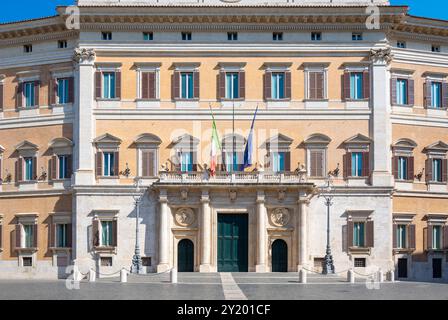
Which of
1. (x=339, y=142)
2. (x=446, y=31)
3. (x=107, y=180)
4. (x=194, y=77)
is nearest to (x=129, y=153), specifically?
(x=107, y=180)

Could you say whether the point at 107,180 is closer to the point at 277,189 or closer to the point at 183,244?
the point at 183,244

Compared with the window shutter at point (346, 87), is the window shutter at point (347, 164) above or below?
below

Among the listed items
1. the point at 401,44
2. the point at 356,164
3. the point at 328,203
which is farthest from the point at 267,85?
the point at 401,44

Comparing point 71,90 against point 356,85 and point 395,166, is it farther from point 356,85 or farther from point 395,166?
point 395,166

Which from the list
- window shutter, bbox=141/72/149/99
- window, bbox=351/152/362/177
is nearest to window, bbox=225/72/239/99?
window shutter, bbox=141/72/149/99

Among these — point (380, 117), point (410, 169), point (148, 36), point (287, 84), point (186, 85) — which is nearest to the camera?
point (380, 117)

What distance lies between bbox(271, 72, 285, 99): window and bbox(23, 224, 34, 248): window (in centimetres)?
1611

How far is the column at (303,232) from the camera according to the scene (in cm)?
5300

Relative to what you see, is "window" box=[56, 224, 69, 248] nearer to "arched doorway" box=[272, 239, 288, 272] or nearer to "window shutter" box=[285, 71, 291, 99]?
"arched doorway" box=[272, 239, 288, 272]

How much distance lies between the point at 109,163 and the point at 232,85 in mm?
8363

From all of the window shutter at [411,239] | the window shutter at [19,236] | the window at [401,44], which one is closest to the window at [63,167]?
the window shutter at [19,236]

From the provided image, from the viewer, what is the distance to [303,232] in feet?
174

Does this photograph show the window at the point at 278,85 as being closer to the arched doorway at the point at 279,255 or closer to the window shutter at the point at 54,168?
the arched doorway at the point at 279,255

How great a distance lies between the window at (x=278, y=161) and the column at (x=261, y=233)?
7.50ft
